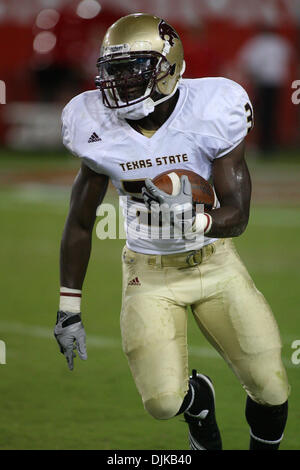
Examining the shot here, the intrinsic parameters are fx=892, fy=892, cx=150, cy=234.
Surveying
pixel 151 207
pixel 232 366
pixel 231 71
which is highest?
pixel 151 207

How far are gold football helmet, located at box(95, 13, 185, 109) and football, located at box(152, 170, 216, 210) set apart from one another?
0.28 metres

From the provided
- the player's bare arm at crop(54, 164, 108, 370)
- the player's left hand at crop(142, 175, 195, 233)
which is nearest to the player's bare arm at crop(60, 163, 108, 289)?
the player's bare arm at crop(54, 164, 108, 370)

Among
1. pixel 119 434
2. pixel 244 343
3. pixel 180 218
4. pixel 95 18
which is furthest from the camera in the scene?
pixel 95 18

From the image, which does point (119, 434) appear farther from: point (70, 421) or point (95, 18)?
point (95, 18)

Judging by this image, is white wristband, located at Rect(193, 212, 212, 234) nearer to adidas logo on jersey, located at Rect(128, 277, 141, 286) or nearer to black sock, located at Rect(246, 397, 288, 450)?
adidas logo on jersey, located at Rect(128, 277, 141, 286)

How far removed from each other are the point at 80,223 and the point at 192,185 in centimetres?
50

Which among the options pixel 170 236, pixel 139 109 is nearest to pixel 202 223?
pixel 170 236

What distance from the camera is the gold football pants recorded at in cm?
305

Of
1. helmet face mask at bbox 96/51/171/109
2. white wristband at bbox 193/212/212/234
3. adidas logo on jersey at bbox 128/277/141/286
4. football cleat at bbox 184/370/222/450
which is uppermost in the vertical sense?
helmet face mask at bbox 96/51/171/109

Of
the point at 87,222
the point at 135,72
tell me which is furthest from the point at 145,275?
the point at 135,72

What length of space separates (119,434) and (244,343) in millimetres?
818

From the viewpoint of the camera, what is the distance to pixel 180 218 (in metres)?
2.86

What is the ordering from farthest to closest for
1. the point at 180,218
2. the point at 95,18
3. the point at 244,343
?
the point at 95,18 < the point at 244,343 < the point at 180,218

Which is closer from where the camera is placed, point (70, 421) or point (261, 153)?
point (70, 421)
